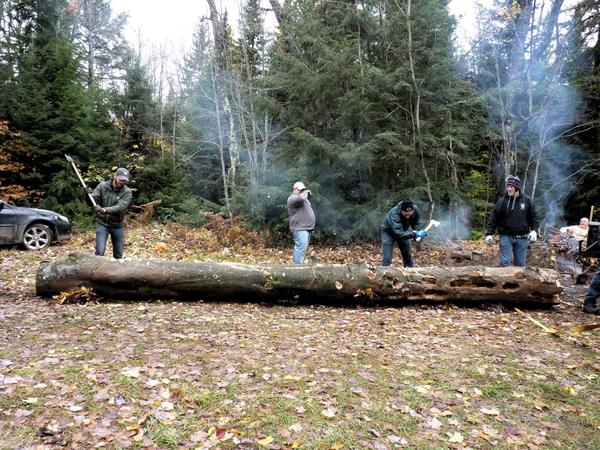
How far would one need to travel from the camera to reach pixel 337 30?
12.5 meters

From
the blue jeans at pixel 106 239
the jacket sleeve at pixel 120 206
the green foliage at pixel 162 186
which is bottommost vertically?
the blue jeans at pixel 106 239

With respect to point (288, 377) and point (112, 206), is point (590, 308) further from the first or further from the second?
point (112, 206)

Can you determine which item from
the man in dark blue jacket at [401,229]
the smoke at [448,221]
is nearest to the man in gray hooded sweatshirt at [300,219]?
the man in dark blue jacket at [401,229]

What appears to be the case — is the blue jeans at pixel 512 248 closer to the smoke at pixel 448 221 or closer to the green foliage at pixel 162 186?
the smoke at pixel 448 221

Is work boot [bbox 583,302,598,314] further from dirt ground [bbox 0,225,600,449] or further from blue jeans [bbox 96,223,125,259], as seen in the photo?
blue jeans [bbox 96,223,125,259]

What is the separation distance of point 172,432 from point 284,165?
10.2 m

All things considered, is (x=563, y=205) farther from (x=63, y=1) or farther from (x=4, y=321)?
(x=63, y=1)

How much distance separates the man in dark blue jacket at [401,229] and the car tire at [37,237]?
933 cm

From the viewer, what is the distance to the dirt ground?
2.90 metres

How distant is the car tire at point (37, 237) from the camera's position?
10695mm

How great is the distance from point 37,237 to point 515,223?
11829 millimetres

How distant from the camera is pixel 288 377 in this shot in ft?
12.3

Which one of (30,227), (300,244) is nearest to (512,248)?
(300,244)

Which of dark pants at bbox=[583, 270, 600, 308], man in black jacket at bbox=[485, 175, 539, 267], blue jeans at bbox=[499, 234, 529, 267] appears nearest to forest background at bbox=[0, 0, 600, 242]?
man in black jacket at bbox=[485, 175, 539, 267]
